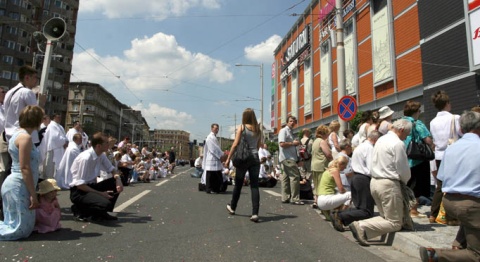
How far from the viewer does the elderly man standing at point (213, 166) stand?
32.0 ft

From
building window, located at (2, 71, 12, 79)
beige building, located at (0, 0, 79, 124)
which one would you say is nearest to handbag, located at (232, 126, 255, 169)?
beige building, located at (0, 0, 79, 124)

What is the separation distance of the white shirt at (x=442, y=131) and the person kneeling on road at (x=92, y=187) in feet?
17.1

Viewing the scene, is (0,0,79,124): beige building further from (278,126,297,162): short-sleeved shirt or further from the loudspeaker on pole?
(278,126,297,162): short-sleeved shirt

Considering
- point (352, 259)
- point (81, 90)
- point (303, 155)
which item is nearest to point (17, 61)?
point (81, 90)

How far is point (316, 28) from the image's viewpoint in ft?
116

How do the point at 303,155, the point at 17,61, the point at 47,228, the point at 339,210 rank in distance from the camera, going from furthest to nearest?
the point at 17,61 < the point at 303,155 < the point at 339,210 < the point at 47,228

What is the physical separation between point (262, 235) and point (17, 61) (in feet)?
198

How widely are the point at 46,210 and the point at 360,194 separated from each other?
434 centimetres

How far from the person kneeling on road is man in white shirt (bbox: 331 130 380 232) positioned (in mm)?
3516

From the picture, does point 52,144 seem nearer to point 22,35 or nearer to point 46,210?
point 46,210

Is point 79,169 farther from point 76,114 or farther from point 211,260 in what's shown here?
point 76,114

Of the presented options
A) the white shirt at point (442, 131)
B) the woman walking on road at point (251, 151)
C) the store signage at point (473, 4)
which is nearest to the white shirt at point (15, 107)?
the woman walking on road at point (251, 151)

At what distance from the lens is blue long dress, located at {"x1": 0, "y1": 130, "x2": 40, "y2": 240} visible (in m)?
3.95

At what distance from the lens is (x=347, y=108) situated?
30.7 feet
